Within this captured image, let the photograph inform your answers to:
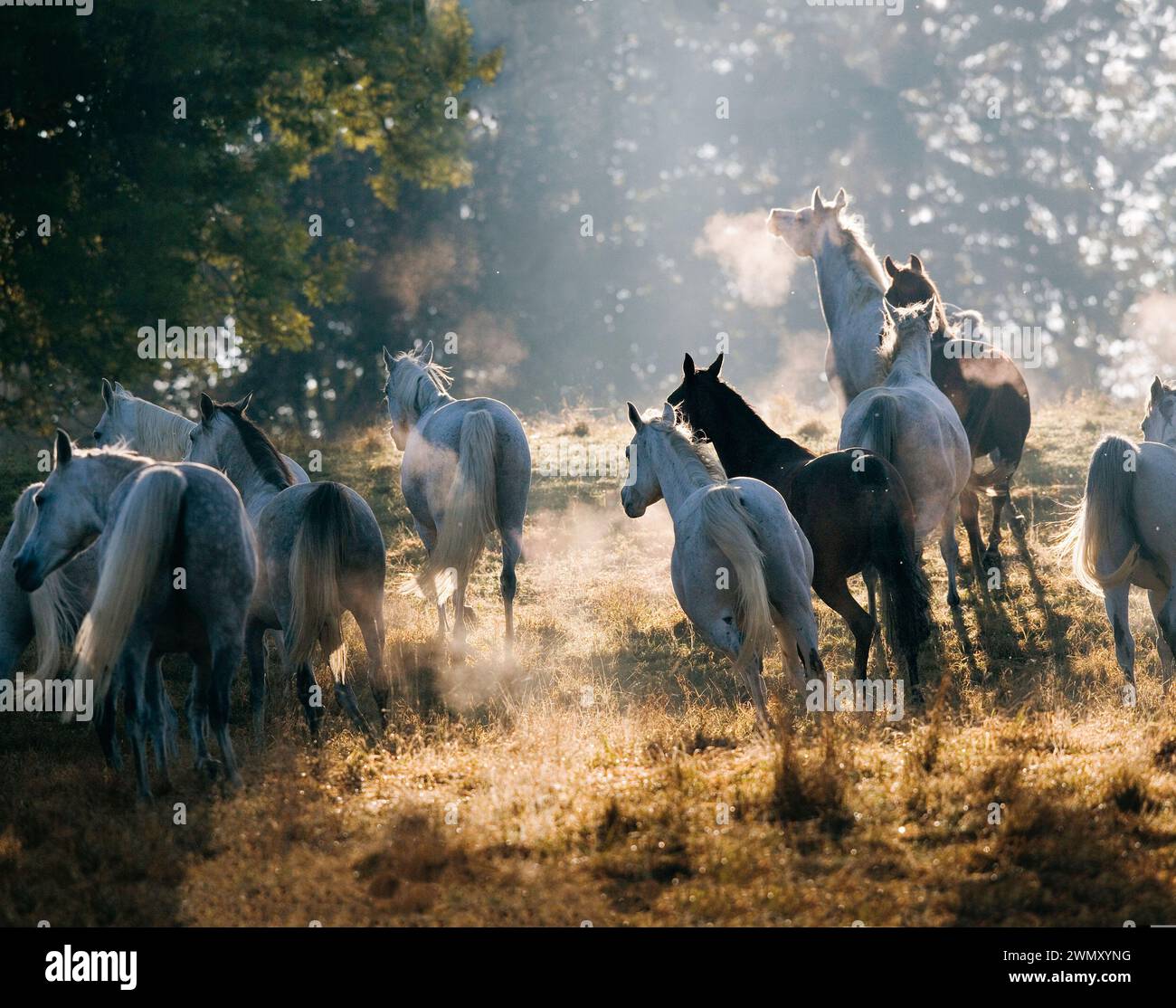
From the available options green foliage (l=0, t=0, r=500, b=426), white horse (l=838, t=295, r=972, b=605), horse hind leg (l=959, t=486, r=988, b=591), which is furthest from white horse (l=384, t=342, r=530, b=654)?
green foliage (l=0, t=0, r=500, b=426)

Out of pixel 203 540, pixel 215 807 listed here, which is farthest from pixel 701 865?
pixel 203 540

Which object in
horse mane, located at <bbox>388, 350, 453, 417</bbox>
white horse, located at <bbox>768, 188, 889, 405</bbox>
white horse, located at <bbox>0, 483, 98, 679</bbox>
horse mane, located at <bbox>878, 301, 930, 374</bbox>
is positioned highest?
white horse, located at <bbox>768, 188, 889, 405</bbox>

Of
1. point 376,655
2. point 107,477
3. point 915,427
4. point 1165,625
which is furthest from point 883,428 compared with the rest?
point 107,477

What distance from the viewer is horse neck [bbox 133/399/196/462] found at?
10.8m

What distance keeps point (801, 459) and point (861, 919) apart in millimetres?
5059

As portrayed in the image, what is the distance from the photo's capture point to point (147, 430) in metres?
10.9

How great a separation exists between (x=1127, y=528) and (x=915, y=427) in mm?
1891

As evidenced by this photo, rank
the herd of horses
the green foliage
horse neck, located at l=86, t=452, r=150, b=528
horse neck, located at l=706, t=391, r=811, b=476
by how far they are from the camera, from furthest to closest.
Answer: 1. the green foliage
2. horse neck, located at l=706, t=391, r=811, b=476
3. horse neck, located at l=86, t=452, r=150, b=528
4. the herd of horses

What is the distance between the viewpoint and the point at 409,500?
11758mm

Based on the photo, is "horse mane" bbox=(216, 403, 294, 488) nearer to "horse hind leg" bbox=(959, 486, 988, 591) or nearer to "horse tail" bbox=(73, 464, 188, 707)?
"horse tail" bbox=(73, 464, 188, 707)

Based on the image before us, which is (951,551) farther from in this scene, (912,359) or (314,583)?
(314,583)

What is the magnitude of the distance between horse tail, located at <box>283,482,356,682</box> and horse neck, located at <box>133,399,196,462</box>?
103 inches

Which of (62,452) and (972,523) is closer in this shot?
(62,452)
